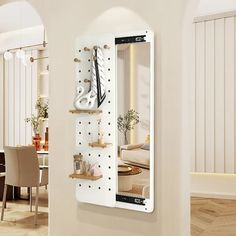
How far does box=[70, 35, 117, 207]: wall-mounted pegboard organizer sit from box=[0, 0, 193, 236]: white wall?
95 millimetres

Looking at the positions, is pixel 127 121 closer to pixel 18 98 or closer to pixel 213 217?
pixel 213 217

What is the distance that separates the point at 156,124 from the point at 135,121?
0.15 m

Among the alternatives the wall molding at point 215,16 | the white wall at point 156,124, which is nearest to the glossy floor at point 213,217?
the white wall at point 156,124

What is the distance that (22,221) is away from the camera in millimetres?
4152

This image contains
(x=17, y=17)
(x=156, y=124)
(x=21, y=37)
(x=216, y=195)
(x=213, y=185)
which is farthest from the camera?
(x=21, y=37)

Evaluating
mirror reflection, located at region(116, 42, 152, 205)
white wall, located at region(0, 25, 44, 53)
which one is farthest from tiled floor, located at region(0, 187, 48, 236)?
white wall, located at region(0, 25, 44, 53)

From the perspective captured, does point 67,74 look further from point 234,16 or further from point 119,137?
point 234,16

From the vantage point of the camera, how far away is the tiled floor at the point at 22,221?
3.76 m

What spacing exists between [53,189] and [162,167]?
3.39 ft

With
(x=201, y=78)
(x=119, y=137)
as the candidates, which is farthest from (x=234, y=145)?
(x=119, y=137)

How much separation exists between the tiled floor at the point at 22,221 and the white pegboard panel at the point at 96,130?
1.18 metres

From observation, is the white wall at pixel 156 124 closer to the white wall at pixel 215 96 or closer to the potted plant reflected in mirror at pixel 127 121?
the potted plant reflected in mirror at pixel 127 121

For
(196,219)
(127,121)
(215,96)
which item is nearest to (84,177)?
(127,121)

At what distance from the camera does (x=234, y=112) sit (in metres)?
5.71
